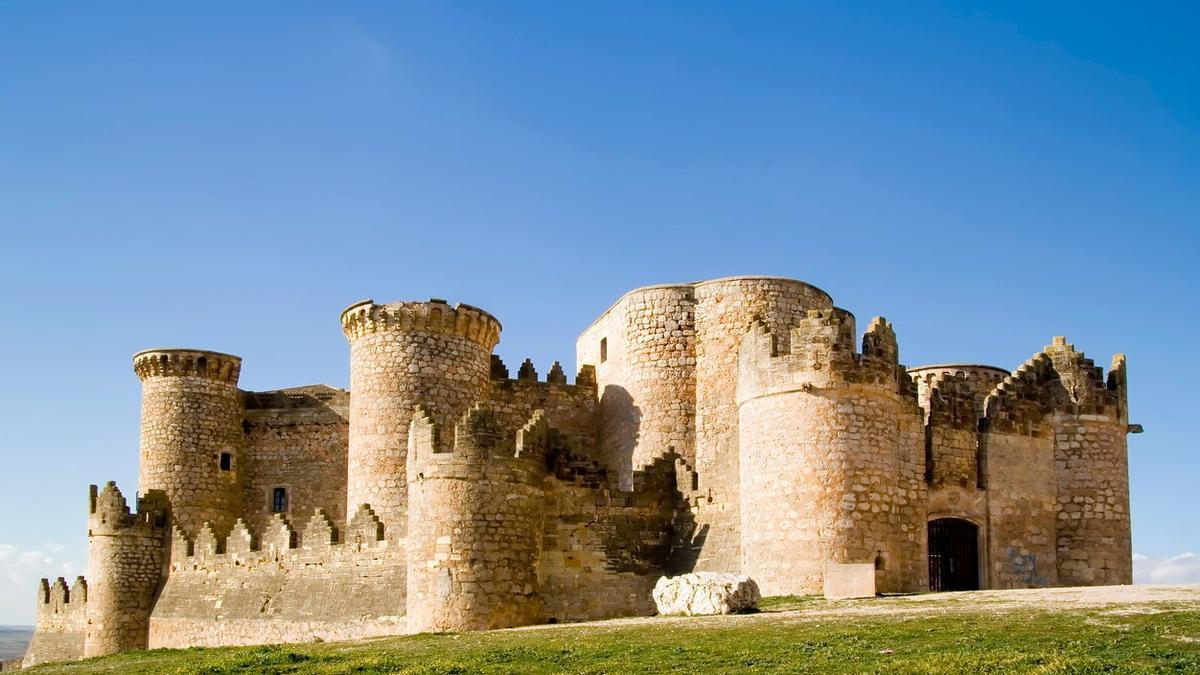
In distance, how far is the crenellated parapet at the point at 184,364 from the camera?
41.7m

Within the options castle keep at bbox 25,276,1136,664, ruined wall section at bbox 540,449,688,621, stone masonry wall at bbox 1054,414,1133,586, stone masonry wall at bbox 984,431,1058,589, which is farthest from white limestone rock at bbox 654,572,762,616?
stone masonry wall at bbox 1054,414,1133,586

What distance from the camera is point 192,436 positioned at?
1635 inches

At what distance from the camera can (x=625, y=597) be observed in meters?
29.6

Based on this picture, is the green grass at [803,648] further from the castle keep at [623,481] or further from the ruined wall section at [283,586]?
the ruined wall section at [283,586]

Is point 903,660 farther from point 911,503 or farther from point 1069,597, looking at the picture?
point 911,503

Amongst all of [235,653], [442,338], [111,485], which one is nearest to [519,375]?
[442,338]

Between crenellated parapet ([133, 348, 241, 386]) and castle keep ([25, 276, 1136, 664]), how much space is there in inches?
2.8

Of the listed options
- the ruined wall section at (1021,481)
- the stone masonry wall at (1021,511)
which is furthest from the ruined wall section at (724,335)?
the stone masonry wall at (1021,511)

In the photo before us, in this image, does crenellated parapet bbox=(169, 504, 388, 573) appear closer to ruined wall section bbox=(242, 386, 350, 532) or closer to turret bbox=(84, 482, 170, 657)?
turret bbox=(84, 482, 170, 657)

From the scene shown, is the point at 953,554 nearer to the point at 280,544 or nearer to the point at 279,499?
the point at 280,544

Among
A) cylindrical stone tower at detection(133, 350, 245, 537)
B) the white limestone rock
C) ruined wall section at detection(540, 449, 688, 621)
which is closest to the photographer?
the white limestone rock

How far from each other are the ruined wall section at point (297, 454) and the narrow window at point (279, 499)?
0.22 feet

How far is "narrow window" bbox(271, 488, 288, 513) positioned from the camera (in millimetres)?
42134

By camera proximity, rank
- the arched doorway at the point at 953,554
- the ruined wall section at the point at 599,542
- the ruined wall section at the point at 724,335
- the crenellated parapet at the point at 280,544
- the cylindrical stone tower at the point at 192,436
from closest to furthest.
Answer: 1. the ruined wall section at the point at 599,542
2. the arched doorway at the point at 953,554
3. the crenellated parapet at the point at 280,544
4. the ruined wall section at the point at 724,335
5. the cylindrical stone tower at the point at 192,436
